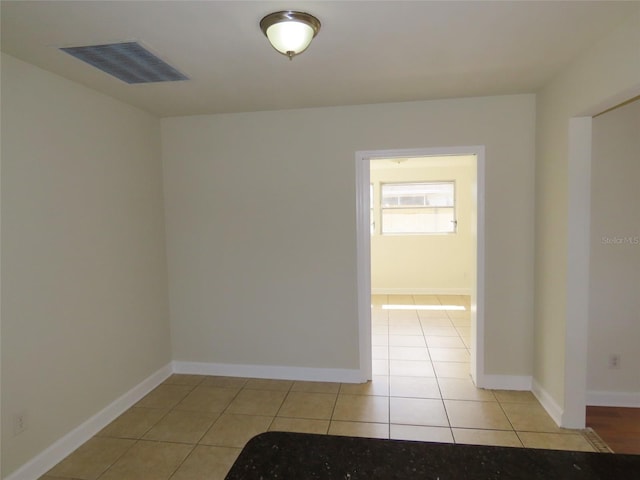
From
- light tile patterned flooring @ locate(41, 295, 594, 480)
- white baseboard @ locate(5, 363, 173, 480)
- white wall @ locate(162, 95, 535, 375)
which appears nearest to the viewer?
white baseboard @ locate(5, 363, 173, 480)

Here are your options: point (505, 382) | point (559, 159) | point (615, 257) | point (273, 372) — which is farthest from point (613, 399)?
point (273, 372)

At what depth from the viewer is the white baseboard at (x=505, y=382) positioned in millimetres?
3023

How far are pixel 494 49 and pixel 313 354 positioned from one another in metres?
2.69

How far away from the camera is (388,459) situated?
32.9 inches

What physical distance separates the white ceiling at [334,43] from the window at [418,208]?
12.1ft

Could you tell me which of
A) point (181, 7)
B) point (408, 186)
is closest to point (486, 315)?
point (181, 7)

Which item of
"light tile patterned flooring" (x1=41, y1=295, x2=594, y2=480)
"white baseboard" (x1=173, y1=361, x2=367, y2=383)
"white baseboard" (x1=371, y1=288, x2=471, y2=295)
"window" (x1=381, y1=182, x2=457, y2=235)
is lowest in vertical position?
"light tile patterned flooring" (x1=41, y1=295, x2=594, y2=480)

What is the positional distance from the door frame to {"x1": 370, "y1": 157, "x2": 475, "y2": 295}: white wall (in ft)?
10.4

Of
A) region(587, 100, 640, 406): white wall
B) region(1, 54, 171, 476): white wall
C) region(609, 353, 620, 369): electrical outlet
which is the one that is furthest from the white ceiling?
region(609, 353, 620, 369): electrical outlet

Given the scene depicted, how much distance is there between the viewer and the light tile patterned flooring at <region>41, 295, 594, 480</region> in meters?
2.29

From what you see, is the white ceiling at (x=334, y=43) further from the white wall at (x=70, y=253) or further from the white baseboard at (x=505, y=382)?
the white baseboard at (x=505, y=382)

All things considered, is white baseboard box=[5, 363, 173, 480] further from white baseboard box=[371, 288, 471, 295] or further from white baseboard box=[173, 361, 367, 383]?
white baseboard box=[371, 288, 471, 295]

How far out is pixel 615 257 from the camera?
275 centimetres

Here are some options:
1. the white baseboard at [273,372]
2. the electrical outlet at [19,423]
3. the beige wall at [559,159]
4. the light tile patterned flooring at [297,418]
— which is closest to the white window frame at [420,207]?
the light tile patterned flooring at [297,418]
